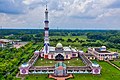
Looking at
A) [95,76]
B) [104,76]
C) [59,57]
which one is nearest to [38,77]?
[95,76]

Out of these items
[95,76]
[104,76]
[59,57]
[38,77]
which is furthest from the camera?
[59,57]

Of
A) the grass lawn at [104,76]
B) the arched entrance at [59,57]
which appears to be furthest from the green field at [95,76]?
the arched entrance at [59,57]

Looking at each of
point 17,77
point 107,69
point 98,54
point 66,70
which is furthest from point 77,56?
point 17,77

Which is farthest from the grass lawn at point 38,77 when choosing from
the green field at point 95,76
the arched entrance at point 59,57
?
the arched entrance at point 59,57

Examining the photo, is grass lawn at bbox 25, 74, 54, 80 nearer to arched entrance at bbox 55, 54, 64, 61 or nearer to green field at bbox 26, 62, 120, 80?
green field at bbox 26, 62, 120, 80

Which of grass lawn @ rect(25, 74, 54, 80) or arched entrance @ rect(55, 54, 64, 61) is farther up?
arched entrance @ rect(55, 54, 64, 61)

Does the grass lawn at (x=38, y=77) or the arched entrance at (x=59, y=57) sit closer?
the grass lawn at (x=38, y=77)

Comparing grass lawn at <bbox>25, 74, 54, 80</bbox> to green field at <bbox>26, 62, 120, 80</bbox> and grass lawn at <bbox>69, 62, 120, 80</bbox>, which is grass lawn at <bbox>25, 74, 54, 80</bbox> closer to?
green field at <bbox>26, 62, 120, 80</bbox>

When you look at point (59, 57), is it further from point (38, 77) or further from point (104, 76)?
point (104, 76)

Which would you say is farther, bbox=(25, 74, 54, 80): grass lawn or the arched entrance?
the arched entrance

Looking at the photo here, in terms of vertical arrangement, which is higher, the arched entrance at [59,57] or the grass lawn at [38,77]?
the arched entrance at [59,57]

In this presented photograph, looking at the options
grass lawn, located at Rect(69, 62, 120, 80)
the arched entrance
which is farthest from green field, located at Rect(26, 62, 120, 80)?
the arched entrance

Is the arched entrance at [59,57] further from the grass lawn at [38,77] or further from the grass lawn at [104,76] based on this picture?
the grass lawn at [38,77]
